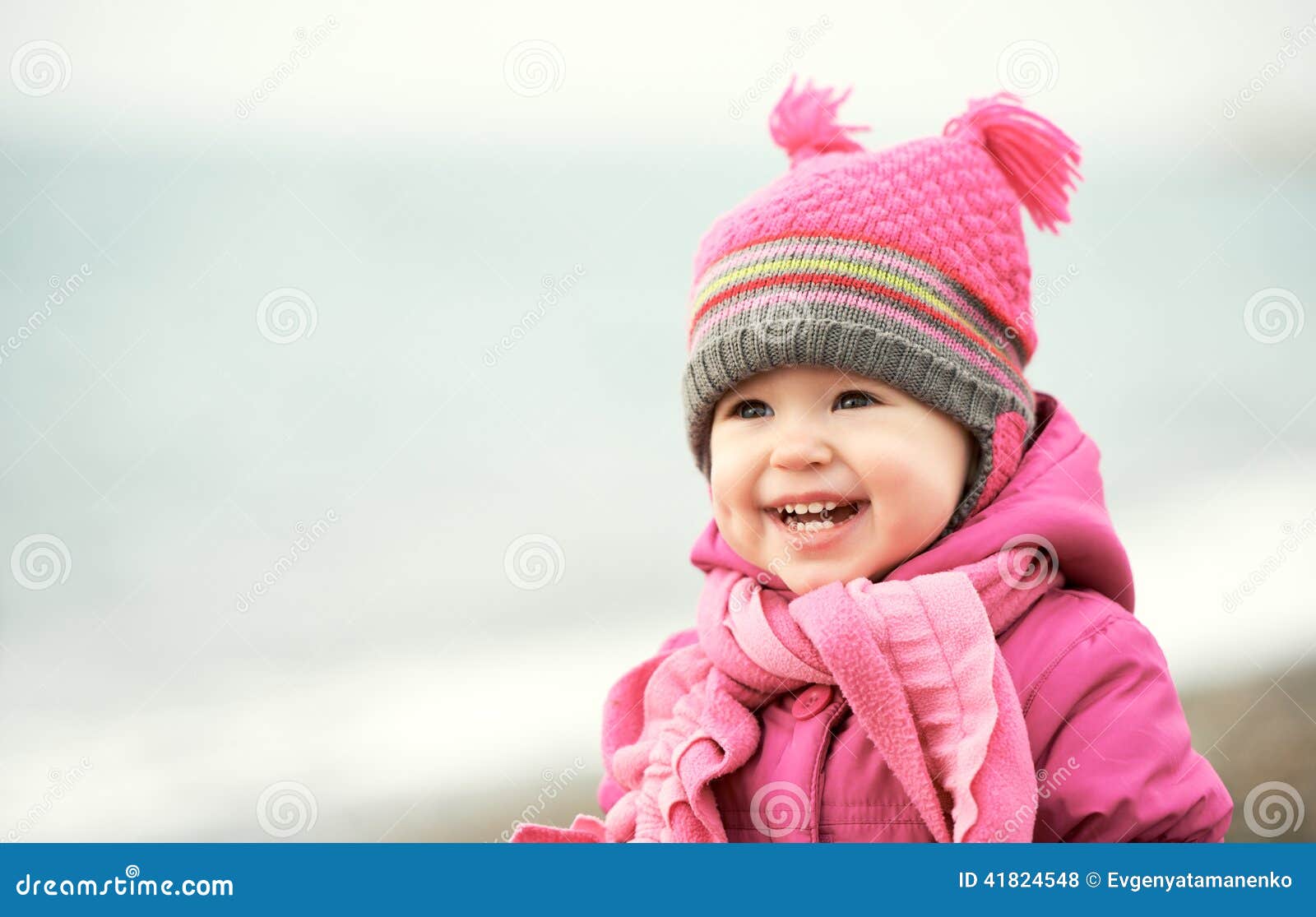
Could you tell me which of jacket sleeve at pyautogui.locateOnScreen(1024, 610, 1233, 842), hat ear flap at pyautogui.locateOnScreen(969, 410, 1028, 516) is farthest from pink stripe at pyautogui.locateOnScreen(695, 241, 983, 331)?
jacket sleeve at pyautogui.locateOnScreen(1024, 610, 1233, 842)

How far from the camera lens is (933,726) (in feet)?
4.61

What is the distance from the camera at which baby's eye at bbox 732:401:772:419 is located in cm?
162

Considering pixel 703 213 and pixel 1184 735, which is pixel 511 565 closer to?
pixel 703 213

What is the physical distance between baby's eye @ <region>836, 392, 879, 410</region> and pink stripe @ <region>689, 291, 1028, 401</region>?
0.10m

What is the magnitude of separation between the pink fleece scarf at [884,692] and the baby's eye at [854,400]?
0.23 metres

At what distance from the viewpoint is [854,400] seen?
1571 millimetres

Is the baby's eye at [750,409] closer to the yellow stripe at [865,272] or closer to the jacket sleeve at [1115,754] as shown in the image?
the yellow stripe at [865,272]

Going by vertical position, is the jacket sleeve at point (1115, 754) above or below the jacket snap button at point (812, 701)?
below

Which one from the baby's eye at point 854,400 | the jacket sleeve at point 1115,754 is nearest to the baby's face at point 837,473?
the baby's eye at point 854,400

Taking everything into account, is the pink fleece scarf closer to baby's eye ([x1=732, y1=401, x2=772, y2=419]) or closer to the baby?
the baby

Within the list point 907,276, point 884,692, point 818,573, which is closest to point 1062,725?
point 884,692

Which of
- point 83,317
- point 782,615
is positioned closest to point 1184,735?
point 782,615

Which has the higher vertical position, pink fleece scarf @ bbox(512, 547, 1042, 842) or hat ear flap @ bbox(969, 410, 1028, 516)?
hat ear flap @ bbox(969, 410, 1028, 516)

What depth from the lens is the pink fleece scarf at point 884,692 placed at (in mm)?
1349
